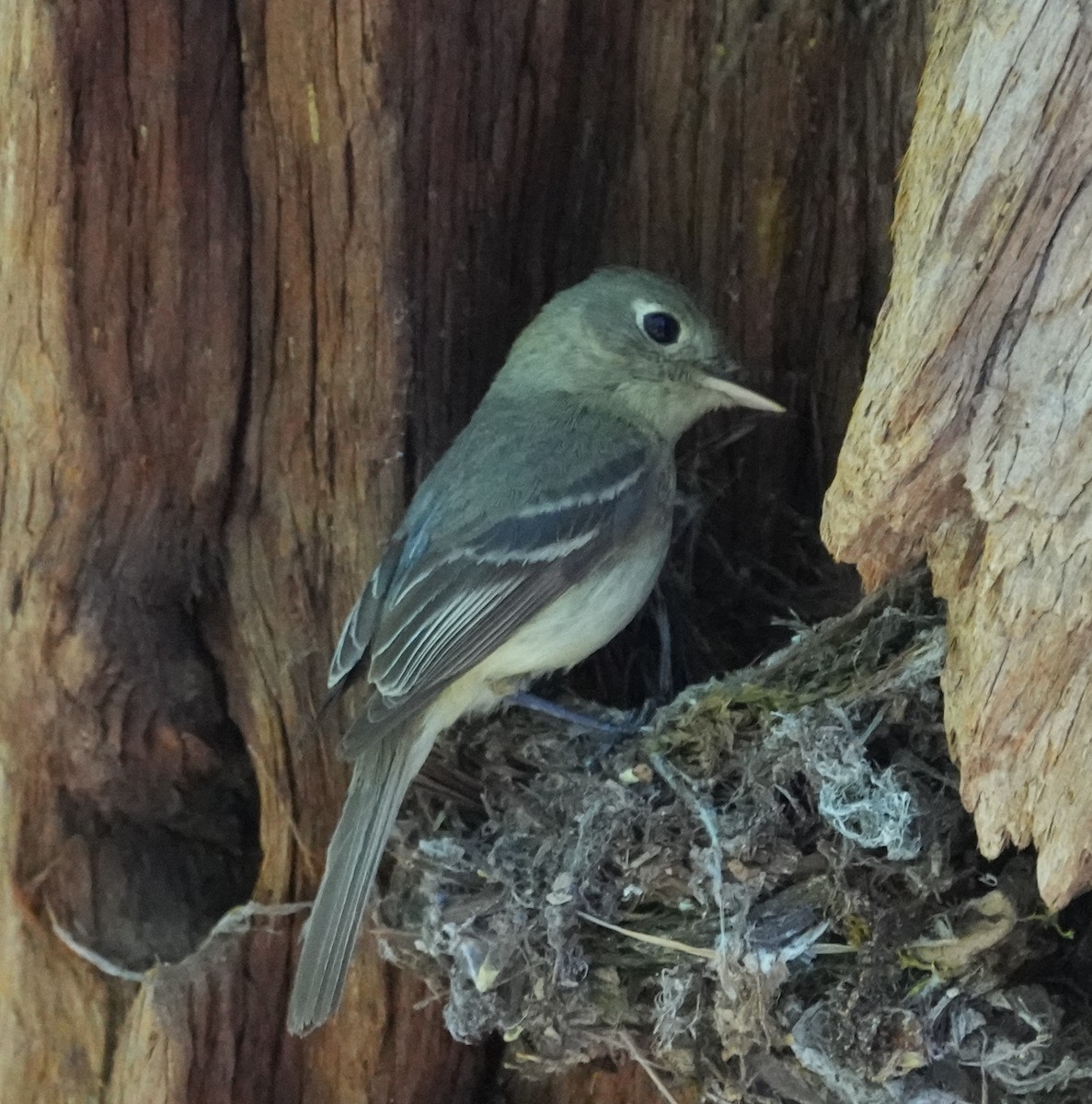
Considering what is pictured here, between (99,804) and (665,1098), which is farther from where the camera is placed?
(99,804)

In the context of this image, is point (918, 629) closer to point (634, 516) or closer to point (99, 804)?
point (634, 516)

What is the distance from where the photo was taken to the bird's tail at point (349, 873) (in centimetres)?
225

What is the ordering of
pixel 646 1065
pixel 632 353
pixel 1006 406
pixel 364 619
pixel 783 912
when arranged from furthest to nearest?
pixel 632 353
pixel 364 619
pixel 646 1065
pixel 783 912
pixel 1006 406

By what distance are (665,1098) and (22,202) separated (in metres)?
1.95

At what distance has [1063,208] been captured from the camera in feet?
5.33

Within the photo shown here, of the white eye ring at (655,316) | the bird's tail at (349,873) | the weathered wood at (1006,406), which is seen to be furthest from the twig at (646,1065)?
the white eye ring at (655,316)

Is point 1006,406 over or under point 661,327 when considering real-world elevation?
over

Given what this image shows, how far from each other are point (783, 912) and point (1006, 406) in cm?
90

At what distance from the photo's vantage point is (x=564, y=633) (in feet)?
8.21

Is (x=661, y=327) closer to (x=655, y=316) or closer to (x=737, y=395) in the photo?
(x=655, y=316)

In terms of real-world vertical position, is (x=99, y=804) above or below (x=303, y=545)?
below

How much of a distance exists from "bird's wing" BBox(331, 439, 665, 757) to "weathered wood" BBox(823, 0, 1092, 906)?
0.80 metres

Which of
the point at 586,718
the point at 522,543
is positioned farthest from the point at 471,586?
the point at 586,718

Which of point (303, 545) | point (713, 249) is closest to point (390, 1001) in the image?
point (303, 545)
